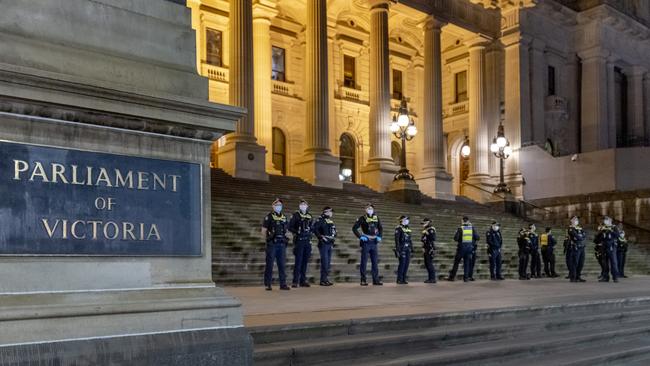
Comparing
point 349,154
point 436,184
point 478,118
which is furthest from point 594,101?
point 349,154

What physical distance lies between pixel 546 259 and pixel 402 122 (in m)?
6.16

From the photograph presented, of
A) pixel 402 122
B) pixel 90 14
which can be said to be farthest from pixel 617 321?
pixel 402 122

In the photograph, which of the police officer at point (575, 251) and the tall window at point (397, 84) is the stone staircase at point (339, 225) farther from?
the tall window at point (397, 84)

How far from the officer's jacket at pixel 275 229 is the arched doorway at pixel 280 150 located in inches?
846

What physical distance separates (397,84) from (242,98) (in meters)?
18.3

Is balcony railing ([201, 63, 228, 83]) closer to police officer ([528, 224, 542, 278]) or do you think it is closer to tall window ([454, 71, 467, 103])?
tall window ([454, 71, 467, 103])

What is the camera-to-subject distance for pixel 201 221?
4.71 metres

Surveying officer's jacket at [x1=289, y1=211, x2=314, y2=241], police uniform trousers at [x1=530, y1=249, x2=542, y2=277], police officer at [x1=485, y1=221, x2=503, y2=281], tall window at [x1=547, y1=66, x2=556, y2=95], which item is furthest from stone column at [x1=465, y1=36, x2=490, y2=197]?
officer's jacket at [x1=289, y1=211, x2=314, y2=241]

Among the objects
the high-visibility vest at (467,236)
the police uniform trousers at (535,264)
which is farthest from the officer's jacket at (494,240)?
the police uniform trousers at (535,264)

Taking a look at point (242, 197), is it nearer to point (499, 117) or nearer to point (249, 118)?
point (249, 118)

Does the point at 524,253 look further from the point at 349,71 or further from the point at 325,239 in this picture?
the point at 349,71

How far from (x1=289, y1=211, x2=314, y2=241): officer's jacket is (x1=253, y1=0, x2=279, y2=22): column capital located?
17966mm

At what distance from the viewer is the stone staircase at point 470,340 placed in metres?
6.16

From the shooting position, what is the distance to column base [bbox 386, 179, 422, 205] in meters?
26.9
